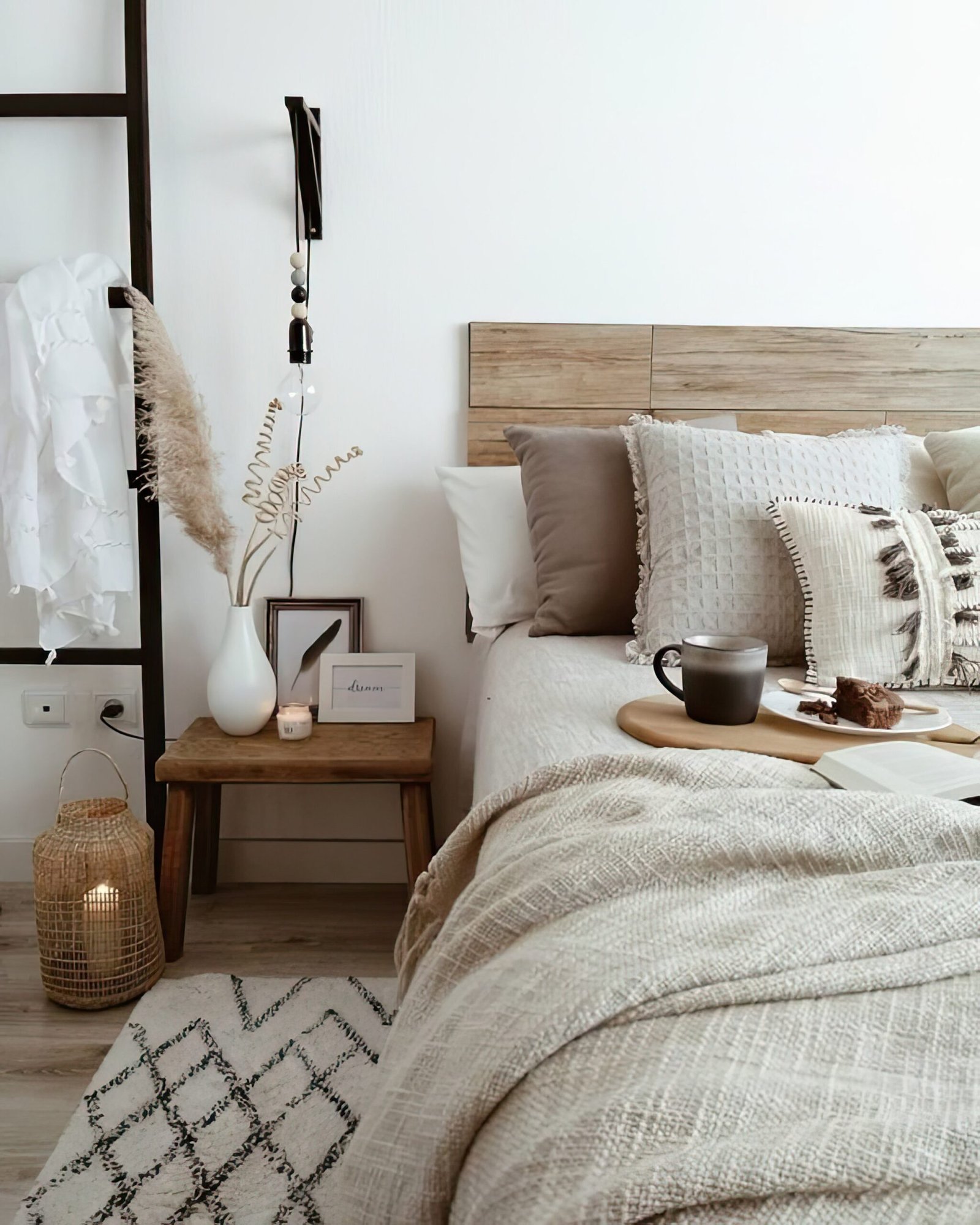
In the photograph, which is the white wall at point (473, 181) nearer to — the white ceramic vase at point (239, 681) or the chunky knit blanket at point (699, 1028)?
the white ceramic vase at point (239, 681)

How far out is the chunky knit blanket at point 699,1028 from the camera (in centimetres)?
48

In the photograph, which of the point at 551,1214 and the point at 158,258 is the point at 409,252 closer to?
the point at 158,258

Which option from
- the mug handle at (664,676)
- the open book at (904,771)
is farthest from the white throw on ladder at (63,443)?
the open book at (904,771)

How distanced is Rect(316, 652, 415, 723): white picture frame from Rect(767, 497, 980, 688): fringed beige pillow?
97cm

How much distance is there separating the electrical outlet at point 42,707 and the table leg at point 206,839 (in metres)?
0.39

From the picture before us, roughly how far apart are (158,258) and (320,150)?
16.9 inches

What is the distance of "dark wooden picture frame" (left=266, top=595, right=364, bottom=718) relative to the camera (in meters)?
2.29

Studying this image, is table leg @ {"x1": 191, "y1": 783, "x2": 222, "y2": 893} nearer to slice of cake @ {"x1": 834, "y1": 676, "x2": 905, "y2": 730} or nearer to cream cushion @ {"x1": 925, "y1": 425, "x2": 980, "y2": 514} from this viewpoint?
slice of cake @ {"x1": 834, "y1": 676, "x2": 905, "y2": 730}

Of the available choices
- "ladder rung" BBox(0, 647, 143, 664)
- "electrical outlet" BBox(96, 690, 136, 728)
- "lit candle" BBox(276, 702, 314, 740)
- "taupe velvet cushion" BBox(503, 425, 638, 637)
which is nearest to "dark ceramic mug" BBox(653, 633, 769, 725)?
"taupe velvet cushion" BBox(503, 425, 638, 637)

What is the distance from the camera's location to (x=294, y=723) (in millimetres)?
2021

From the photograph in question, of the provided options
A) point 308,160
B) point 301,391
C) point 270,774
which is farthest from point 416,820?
point 308,160

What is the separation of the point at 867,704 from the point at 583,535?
2.34 ft

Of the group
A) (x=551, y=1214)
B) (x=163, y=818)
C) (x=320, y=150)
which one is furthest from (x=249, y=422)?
(x=551, y=1214)

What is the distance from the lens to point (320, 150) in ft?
7.14
